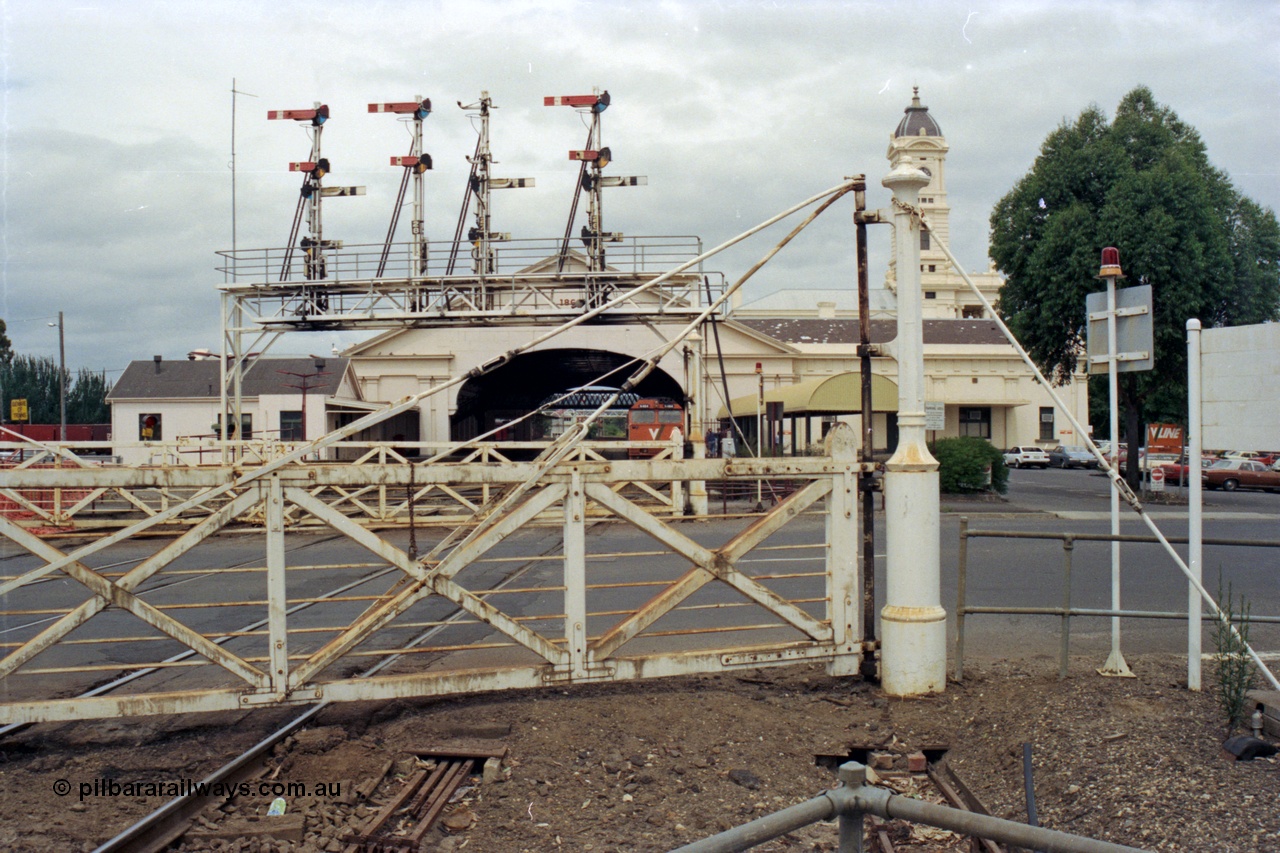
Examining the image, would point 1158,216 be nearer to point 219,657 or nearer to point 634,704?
point 634,704

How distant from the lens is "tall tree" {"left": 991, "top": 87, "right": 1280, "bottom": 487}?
25.5 m

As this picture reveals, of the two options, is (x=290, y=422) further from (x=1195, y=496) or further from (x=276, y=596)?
(x=1195, y=496)

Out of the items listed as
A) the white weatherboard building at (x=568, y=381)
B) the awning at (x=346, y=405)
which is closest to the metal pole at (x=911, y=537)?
the white weatherboard building at (x=568, y=381)

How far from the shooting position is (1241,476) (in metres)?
34.8

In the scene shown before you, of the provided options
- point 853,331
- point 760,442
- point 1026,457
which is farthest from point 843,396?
point 1026,457

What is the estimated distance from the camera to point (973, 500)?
24.5m

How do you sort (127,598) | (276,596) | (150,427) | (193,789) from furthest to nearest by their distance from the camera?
1. (150,427)
2. (276,596)
3. (127,598)
4. (193,789)

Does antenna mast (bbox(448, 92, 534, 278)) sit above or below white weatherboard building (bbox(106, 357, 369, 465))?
above

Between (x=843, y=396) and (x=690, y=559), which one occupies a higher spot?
(x=843, y=396)

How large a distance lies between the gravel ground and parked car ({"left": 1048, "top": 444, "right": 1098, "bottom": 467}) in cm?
4945

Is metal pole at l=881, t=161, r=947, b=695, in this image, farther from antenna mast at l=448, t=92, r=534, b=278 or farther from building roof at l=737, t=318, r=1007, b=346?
building roof at l=737, t=318, r=1007, b=346

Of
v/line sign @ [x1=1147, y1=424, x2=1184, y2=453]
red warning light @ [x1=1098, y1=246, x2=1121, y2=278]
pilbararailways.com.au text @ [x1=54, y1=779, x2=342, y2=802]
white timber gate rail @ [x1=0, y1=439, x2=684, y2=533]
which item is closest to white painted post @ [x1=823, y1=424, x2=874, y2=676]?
red warning light @ [x1=1098, y1=246, x2=1121, y2=278]

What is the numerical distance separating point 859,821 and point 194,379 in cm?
5382

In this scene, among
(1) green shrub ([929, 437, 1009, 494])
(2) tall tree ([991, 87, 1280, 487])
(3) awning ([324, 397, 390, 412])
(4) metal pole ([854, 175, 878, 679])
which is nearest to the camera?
(4) metal pole ([854, 175, 878, 679])
